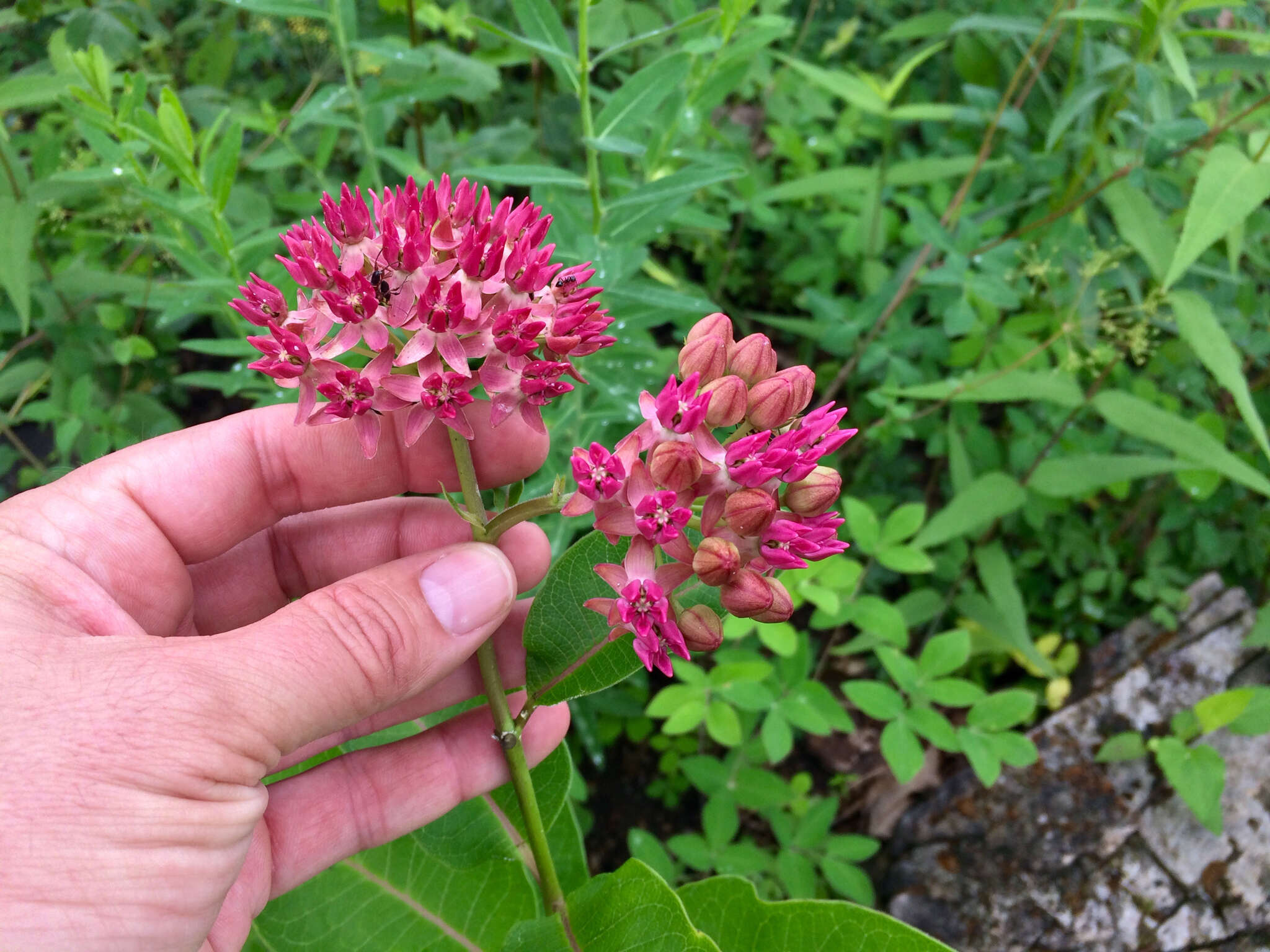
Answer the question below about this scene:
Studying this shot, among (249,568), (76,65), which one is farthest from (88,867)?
(76,65)

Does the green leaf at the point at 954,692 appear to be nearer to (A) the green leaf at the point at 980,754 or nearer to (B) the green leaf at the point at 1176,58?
(A) the green leaf at the point at 980,754

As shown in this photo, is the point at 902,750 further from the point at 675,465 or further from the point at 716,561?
the point at 675,465

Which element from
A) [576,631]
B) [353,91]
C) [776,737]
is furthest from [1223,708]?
[353,91]

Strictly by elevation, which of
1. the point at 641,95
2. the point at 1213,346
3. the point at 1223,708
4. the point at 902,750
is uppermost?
the point at 641,95

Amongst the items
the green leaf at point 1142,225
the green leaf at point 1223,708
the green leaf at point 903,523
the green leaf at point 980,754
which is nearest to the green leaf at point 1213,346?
the green leaf at point 1142,225

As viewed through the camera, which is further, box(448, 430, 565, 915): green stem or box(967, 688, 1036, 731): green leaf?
box(967, 688, 1036, 731): green leaf

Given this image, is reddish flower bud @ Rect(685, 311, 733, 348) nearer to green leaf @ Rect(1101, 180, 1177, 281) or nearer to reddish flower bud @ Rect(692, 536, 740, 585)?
reddish flower bud @ Rect(692, 536, 740, 585)

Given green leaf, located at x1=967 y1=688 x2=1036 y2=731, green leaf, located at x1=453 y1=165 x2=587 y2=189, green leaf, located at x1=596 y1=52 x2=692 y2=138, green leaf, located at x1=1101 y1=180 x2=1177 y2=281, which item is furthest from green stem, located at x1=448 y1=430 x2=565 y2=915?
green leaf, located at x1=1101 y1=180 x2=1177 y2=281
